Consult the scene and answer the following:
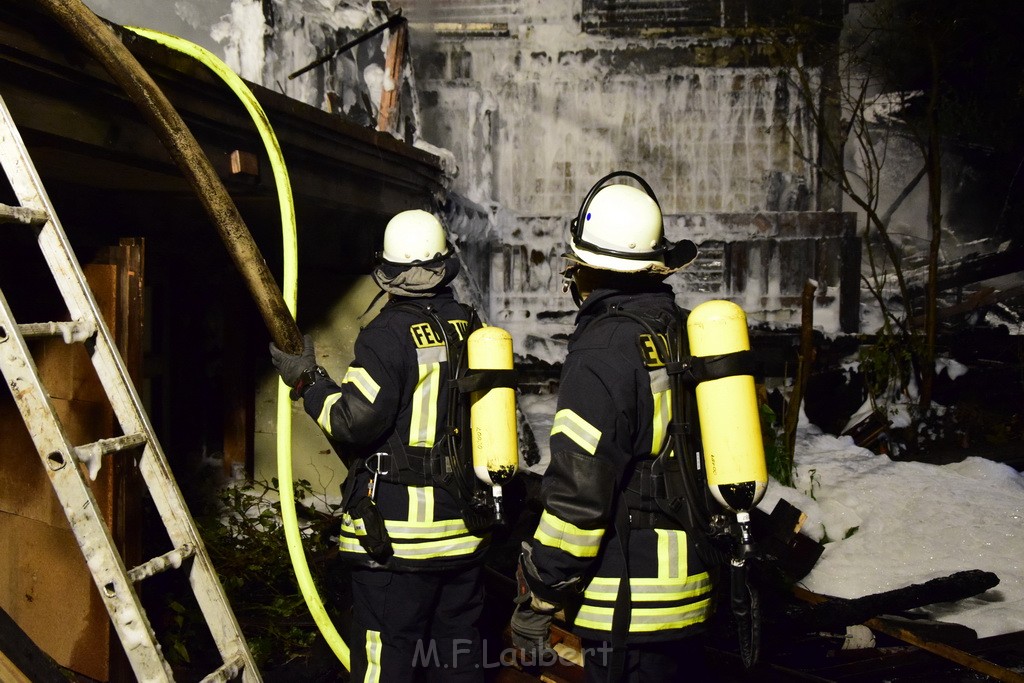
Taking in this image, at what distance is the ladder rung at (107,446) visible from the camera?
1.79 metres

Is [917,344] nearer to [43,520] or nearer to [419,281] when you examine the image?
[419,281]

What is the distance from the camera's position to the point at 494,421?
7.75 ft

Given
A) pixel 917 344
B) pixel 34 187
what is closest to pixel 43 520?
pixel 34 187

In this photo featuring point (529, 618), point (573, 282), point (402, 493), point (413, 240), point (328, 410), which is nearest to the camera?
point (529, 618)

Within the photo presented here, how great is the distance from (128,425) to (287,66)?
403cm

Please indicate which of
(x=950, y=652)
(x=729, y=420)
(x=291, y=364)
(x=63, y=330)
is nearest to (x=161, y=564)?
(x=63, y=330)

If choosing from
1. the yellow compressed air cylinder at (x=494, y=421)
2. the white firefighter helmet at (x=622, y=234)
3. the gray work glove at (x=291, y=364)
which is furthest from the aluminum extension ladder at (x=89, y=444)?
the white firefighter helmet at (x=622, y=234)

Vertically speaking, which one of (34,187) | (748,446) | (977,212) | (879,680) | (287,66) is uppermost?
(287,66)

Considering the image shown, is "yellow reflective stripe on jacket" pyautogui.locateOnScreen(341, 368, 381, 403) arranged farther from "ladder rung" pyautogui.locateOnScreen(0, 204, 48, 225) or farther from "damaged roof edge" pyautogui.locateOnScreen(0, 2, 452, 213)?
"damaged roof edge" pyautogui.locateOnScreen(0, 2, 452, 213)

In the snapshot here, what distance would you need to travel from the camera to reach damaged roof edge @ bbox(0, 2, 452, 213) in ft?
7.27

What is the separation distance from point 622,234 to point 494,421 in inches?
29.2

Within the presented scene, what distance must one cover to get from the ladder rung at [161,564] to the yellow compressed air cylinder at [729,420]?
1.38 meters

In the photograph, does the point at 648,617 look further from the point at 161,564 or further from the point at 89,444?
the point at 89,444

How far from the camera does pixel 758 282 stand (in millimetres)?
5906
